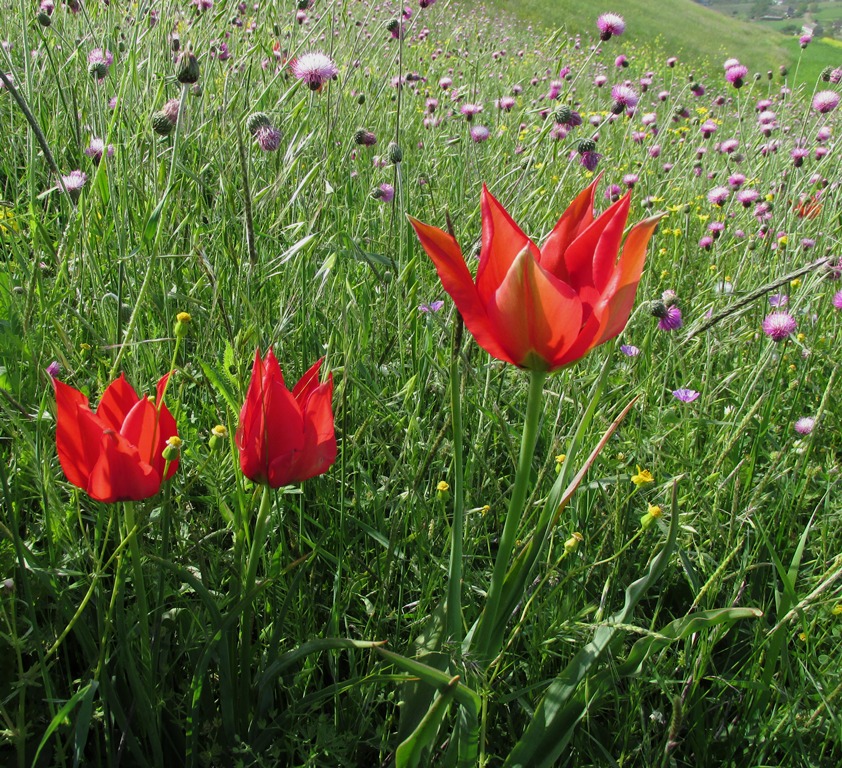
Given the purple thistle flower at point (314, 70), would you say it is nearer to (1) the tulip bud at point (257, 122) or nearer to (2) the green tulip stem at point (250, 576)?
(1) the tulip bud at point (257, 122)

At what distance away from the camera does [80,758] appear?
69 centimetres

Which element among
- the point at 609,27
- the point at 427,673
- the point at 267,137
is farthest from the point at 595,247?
→ the point at 609,27

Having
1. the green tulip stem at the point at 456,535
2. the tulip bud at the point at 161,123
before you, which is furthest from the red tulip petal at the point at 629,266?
the tulip bud at the point at 161,123

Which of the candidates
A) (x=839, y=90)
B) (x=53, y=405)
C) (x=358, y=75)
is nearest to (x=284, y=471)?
(x=53, y=405)

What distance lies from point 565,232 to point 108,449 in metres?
0.47

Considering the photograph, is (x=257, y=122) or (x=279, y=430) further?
(x=257, y=122)

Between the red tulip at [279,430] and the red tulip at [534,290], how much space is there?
0.17 metres

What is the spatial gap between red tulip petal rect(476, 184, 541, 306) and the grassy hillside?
10.6m

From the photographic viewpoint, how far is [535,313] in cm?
61

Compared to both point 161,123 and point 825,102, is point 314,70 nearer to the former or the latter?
point 161,123

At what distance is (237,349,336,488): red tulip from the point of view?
67 centimetres

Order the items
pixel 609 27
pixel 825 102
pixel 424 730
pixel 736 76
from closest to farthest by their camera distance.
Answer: pixel 424 730 → pixel 609 27 → pixel 825 102 → pixel 736 76

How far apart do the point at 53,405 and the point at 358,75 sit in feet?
7.14

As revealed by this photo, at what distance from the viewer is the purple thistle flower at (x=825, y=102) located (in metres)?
2.47
